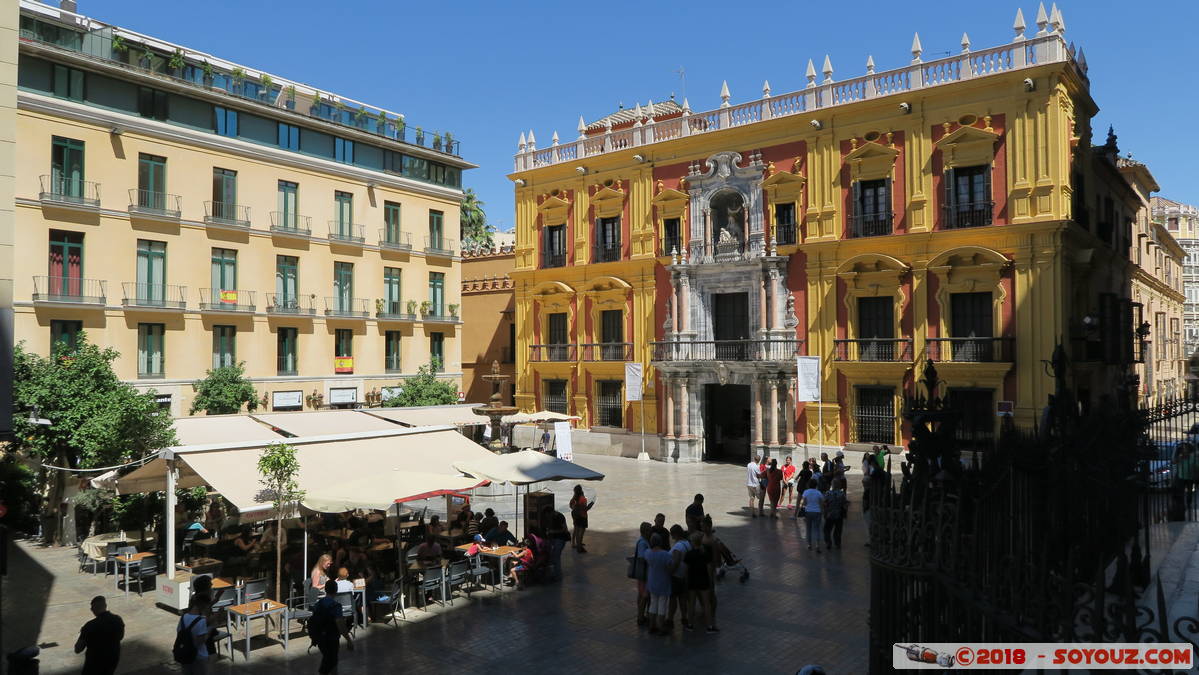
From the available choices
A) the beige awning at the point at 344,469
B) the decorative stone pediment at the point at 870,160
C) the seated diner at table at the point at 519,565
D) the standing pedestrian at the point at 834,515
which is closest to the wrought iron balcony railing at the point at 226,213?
the beige awning at the point at 344,469

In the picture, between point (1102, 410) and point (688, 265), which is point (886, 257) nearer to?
point (688, 265)

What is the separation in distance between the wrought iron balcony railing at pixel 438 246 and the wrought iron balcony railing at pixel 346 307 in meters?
4.32

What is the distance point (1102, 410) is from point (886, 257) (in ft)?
55.8

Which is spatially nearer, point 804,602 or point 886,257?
point 804,602

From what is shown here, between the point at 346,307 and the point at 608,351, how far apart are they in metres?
11.7

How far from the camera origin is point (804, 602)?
39.9 ft

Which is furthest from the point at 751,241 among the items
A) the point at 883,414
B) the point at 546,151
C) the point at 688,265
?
the point at 546,151

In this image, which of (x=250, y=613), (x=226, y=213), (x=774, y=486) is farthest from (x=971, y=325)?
(x=226, y=213)

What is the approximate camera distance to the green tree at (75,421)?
1617cm

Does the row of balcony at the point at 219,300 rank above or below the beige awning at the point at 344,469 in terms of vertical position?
above

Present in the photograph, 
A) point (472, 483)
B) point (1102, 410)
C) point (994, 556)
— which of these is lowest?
point (472, 483)

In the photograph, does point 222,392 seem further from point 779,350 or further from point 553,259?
point 779,350

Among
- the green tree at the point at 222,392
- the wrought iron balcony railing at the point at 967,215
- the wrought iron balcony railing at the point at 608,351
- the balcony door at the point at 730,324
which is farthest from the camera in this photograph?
the wrought iron balcony railing at the point at 608,351

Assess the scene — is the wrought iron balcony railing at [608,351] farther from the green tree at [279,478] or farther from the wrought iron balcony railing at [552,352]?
the green tree at [279,478]
